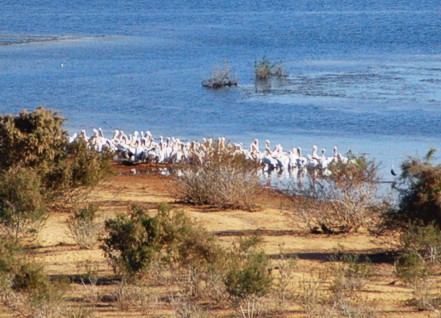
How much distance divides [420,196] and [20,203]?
5168mm

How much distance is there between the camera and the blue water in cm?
3042

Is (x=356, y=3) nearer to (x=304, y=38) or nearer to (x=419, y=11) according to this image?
(x=419, y=11)

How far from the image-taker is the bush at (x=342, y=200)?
1429 cm

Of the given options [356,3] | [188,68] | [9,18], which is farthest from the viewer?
[356,3]

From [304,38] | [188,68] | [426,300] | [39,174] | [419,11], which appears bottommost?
[426,300]

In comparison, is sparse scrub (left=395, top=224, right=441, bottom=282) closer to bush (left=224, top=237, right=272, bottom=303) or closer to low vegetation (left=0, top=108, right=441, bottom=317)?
low vegetation (left=0, top=108, right=441, bottom=317)

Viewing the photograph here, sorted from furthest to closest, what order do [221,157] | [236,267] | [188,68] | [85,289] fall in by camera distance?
1. [188,68]
2. [221,157]
3. [85,289]
4. [236,267]

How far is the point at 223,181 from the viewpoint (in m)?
16.7

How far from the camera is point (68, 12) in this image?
91.4 metres

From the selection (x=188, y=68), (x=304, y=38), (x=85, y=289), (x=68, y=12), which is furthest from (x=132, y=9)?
(x=85, y=289)

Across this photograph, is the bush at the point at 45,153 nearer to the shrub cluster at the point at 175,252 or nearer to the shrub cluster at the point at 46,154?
the shrub cluster at the point at 46,154

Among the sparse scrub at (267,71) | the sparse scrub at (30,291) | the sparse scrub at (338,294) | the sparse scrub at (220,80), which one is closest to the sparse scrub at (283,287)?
the sparse scrub at (338,294)

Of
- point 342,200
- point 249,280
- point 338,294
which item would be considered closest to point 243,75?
point 342,200

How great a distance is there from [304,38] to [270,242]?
4846 centimetres
